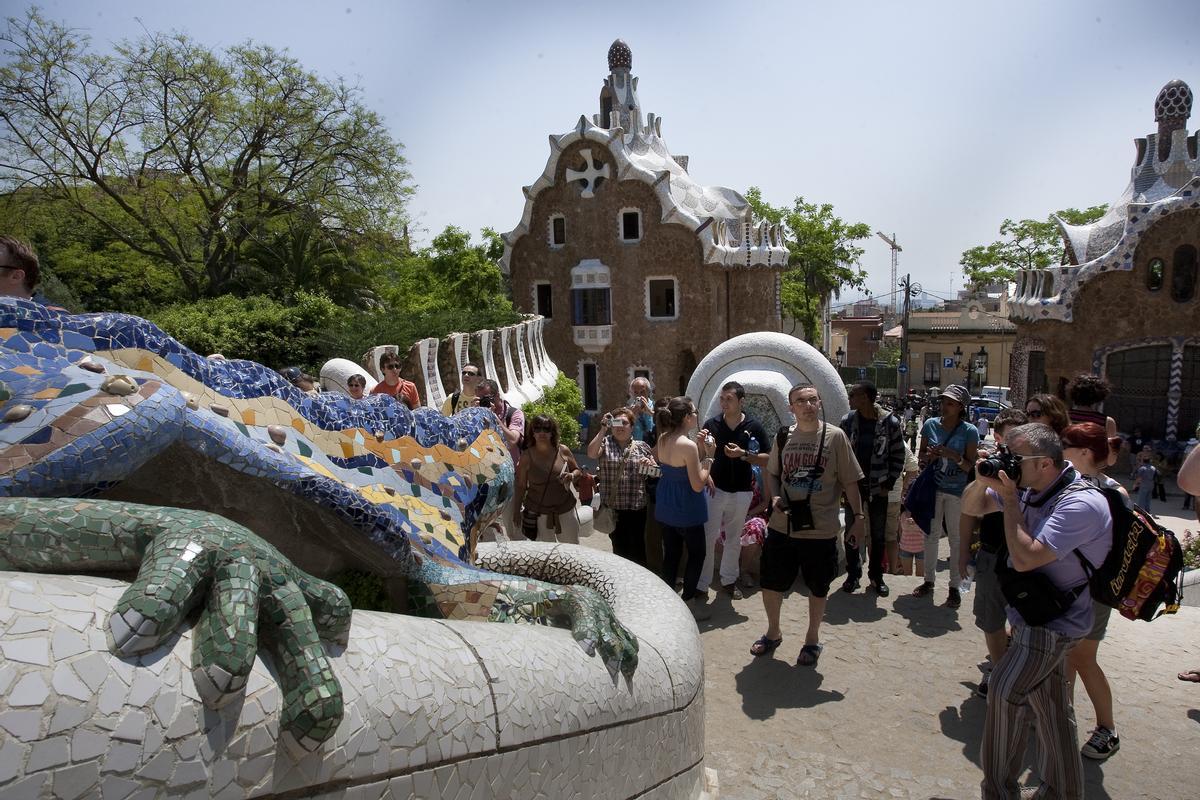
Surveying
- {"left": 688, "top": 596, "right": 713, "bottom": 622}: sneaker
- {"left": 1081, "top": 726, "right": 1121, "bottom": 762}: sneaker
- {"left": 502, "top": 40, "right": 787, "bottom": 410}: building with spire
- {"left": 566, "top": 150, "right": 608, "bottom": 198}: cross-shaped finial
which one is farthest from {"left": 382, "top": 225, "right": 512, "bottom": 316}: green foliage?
{"left": 1081, "top": 726, "right": 1121, "bottom": 762}: sneaker

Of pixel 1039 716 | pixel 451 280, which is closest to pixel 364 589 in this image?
pixel 1039 716

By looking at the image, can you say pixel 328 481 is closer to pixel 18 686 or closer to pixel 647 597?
pixel 18 686

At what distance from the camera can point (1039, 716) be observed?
2.76 m

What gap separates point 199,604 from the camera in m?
1.38

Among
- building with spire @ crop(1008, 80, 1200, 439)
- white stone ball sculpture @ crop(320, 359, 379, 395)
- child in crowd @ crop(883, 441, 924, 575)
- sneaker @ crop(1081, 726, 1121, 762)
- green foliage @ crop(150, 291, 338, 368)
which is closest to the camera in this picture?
sneaker @ crop(1081, 726, 1121, 762)

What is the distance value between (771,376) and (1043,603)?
4209mm

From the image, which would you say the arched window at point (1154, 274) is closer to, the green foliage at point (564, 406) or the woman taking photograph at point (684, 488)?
the green foliage at point (564, 406)

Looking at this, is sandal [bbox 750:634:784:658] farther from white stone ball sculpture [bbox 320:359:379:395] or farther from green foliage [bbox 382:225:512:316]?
green foliage [bbox 382:225:512:316]

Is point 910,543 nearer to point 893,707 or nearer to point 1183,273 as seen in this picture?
point 893,707

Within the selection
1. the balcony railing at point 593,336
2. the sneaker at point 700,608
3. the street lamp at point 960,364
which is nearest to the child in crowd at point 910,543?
the sneaker at point 700,608

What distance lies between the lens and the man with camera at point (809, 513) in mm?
4094

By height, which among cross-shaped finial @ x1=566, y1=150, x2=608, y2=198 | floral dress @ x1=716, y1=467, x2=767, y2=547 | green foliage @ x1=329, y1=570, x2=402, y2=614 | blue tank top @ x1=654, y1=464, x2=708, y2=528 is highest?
cross-shaped finial @ x1=566, y1=150, x2=608, y2=198

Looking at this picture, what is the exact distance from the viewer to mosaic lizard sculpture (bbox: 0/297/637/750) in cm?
134

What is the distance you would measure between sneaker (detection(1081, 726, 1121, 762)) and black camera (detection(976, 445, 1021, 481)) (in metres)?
1.31
